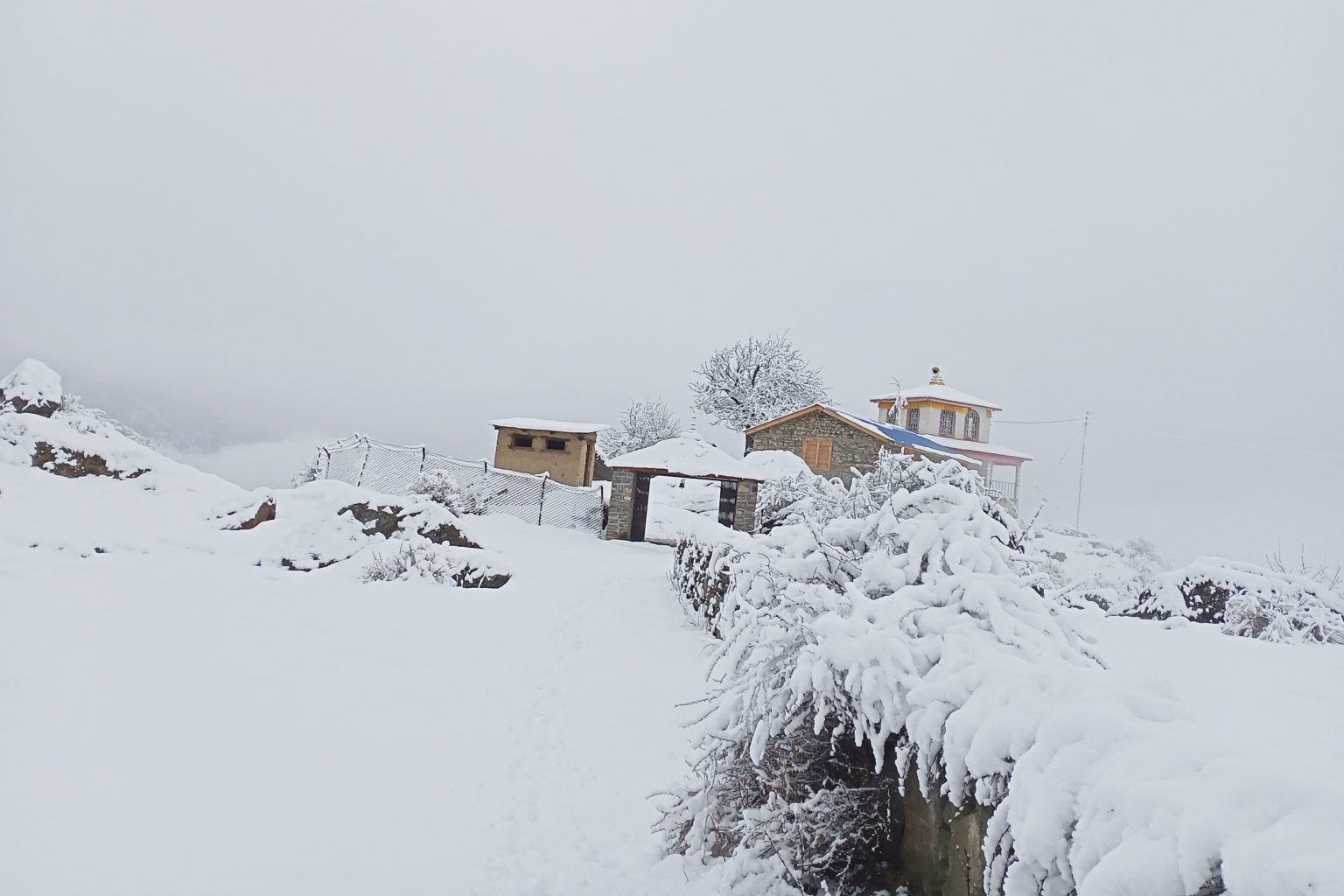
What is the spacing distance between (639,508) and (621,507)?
498mm

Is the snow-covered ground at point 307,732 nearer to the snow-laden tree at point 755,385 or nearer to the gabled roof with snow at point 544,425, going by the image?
the gabled roof with snow at point 544,425

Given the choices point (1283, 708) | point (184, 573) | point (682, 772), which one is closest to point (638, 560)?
point (184, 573)

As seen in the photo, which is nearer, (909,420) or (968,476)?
(968,476)

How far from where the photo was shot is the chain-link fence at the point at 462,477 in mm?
20234

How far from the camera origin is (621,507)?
19.5 meters

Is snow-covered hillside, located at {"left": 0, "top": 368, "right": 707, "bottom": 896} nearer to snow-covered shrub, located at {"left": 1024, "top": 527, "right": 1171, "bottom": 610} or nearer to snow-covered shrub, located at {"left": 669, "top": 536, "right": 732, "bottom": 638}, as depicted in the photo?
snow-covered shrub, located at {"left": 669, "top": 536, "right": 732, "bottom": 638}

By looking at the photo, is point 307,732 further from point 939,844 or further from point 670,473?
point 670,473

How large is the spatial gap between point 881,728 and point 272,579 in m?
7.30

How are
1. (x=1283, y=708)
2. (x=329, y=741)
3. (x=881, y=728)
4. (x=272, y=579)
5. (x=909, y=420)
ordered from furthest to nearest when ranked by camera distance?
(x=909, y=420) < (x=272, y=579) < (x=329, y=741) < (x=1283, y=708) < (x=881, y=728)

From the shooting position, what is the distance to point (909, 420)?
35.2m

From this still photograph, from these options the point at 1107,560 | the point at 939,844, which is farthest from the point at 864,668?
the point at 1107,560

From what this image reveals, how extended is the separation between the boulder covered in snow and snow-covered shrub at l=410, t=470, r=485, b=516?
750cm

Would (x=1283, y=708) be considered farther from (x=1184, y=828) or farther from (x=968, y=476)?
(x=1184, y=828)

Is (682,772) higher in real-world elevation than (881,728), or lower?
lower
